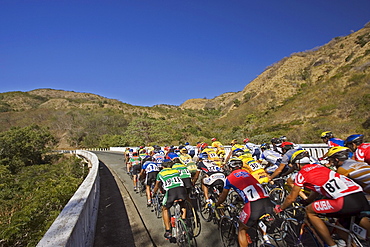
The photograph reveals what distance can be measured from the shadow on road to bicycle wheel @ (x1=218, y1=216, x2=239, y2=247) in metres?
2.08

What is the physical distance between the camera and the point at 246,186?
12.6 ft

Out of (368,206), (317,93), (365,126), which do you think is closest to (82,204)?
(368,206)

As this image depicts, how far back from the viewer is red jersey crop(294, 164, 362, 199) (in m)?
3.15

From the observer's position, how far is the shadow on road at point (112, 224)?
547 cm

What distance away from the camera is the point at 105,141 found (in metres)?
58.9

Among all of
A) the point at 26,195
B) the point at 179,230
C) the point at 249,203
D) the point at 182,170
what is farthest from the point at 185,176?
the point at 26,195

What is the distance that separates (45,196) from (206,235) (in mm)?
8092

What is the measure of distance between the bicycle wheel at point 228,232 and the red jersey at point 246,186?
834mm

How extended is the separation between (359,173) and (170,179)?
331 centimetres

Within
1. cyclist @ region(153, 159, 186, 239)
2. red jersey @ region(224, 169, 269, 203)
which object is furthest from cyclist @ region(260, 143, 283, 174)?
cyclist @ region(153, 159, 186, 239)

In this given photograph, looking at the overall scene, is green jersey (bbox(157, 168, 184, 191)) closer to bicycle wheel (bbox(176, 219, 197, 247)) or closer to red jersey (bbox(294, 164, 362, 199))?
bicycle wheel (bbox(176, 219, 197, 247))

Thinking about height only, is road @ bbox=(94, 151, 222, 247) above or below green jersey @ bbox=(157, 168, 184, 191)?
below

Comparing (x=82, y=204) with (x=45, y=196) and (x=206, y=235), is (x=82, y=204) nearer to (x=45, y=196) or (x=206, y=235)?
(x=206, y=235)

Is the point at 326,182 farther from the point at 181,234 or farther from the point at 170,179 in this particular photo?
the point at 170,179
